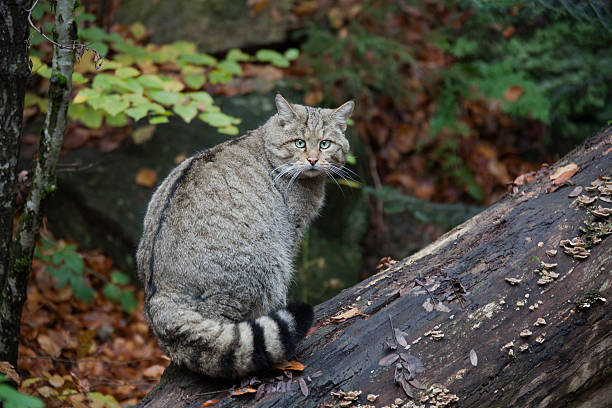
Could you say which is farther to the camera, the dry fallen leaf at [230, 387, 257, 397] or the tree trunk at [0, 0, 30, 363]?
the tree trunk at [0, 0, 30, 363]

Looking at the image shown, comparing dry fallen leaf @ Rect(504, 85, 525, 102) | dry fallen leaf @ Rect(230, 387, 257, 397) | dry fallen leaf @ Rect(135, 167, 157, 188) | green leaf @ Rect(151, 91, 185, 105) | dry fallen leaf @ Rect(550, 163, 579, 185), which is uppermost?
green leaf @ Rect(151, 91, 185, 105)

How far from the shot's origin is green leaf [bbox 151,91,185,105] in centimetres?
404

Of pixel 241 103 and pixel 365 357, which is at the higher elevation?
pixel 241 103

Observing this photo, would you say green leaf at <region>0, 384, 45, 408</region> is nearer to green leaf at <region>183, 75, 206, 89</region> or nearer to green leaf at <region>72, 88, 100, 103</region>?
green leaf at <region>72, 88, 100, 103</region>

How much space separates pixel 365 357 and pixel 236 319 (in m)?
0.85

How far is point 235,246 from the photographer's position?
130 inches

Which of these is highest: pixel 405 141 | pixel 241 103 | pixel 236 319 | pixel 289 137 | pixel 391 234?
pixel 241 103

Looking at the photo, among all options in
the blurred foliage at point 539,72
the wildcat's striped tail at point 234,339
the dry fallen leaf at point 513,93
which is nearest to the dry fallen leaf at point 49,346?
the wildcat's striped tail at point 234,339

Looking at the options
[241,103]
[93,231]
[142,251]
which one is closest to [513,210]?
[142,251]

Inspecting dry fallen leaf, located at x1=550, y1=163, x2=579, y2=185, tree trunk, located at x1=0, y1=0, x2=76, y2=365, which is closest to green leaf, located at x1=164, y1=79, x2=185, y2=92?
tree trunk, located at x1=0, y1=0, x2=76, y2=365

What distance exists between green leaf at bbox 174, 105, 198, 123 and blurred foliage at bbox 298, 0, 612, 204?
9.55 ft

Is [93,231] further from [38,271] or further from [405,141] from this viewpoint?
[405,141]

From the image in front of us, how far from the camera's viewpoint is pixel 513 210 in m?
3.43

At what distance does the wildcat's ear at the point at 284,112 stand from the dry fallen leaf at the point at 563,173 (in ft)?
6.49
